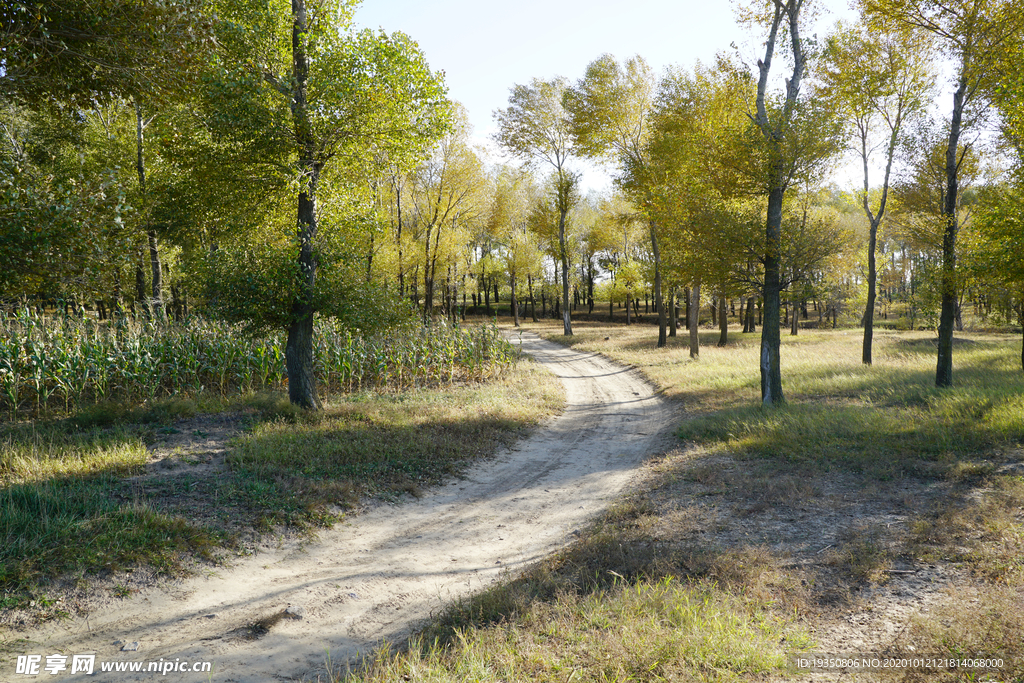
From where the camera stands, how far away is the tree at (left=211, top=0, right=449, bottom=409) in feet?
32.8

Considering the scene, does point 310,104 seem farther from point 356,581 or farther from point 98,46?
point 356,581

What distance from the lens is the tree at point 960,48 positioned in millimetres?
12523

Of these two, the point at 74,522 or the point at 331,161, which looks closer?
the point at 74,522

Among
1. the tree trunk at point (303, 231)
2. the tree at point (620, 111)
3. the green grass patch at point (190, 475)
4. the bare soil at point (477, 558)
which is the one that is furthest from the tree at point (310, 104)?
the tree at point (620, 111)

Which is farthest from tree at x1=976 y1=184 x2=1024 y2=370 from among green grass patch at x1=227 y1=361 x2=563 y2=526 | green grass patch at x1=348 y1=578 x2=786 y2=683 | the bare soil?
green grass patch at x1=348 y1=578 x2=786 y2=683

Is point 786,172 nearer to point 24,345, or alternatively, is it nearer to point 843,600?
point 843,600

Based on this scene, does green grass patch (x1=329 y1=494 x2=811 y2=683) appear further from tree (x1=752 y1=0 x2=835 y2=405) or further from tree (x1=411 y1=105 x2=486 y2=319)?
tree (x1=411 y1=105 x2=486 y2=319)

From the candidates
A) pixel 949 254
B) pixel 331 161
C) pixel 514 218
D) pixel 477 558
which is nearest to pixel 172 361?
pixel 331 161

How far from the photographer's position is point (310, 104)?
Answer: 34.0ft

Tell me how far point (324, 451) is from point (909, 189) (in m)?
23.8

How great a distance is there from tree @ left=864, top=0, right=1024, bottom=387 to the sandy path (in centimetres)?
1051

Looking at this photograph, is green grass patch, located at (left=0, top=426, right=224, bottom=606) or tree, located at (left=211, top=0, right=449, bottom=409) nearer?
green grass patch, located at (left=0, top=426, right=224, bottom=606)

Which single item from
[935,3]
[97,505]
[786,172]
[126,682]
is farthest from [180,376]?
[935,3]

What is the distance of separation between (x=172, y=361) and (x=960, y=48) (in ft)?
72.3
